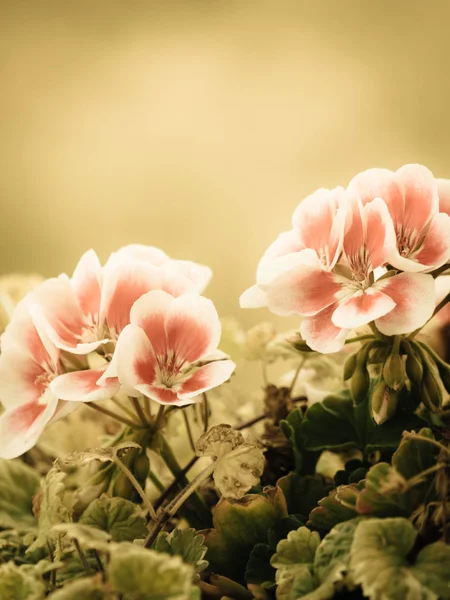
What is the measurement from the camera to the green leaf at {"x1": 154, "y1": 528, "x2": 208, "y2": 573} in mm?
412

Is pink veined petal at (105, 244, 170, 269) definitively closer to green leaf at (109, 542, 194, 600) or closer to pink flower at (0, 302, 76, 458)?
pink flower at (0, 302, 76, 458)

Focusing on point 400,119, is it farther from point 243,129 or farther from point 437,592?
point 437,592

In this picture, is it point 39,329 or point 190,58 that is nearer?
point 39,329

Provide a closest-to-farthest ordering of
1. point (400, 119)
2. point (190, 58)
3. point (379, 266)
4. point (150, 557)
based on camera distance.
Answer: point (150, 557)
point (379, 266)
point (400, 119)
point (190, 58)

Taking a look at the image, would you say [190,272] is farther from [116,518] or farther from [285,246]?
[116,518]

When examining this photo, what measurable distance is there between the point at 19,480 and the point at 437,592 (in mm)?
391

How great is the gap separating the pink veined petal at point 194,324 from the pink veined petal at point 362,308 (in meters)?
0.09

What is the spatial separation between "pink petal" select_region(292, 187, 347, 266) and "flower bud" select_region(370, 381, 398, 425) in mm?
97

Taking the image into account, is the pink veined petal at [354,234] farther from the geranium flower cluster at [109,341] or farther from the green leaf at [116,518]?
the green leaf at [116,518]

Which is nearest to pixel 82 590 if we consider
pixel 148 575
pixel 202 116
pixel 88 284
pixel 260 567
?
pixel 148 575

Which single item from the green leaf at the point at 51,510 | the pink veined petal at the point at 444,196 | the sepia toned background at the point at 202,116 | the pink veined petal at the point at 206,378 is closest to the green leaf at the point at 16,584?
the green leaf at the point at 51,510

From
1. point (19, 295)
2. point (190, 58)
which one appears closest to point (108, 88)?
point (190, 58)

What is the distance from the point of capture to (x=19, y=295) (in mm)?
785

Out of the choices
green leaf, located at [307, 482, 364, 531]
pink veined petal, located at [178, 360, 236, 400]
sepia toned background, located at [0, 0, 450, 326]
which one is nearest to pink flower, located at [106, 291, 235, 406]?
pink veined petal, located at [178, 360, 236, 400]
